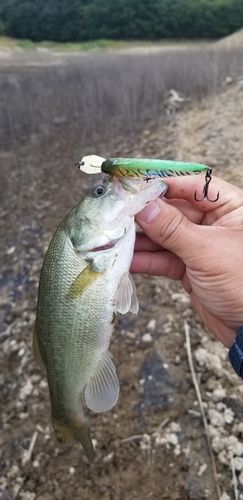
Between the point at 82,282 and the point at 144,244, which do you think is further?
the point at 144,244

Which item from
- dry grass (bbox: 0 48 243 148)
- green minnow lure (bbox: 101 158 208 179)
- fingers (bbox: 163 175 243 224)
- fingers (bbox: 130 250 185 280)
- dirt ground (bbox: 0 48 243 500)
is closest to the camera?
green minnow lure (bbox: 101 158 208 179)

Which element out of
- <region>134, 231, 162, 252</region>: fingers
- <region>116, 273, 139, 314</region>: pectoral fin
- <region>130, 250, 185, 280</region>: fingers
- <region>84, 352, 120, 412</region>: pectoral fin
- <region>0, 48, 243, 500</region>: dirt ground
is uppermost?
<region>116, 273, 139, 314</region>: pectoral fin

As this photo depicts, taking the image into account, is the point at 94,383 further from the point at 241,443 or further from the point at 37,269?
the point at 37,269

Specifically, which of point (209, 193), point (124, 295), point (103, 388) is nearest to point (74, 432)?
point (103, 388)

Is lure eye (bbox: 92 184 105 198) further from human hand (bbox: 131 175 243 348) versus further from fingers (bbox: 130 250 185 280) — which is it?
fingers (bbox: 130 250 185 280)

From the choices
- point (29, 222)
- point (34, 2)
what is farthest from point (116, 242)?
point (34, 2)

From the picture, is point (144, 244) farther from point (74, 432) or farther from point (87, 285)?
point (74, 432)

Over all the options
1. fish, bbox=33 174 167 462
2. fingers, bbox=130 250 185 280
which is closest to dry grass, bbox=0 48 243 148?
fingers, bbox=130 250 185 280
